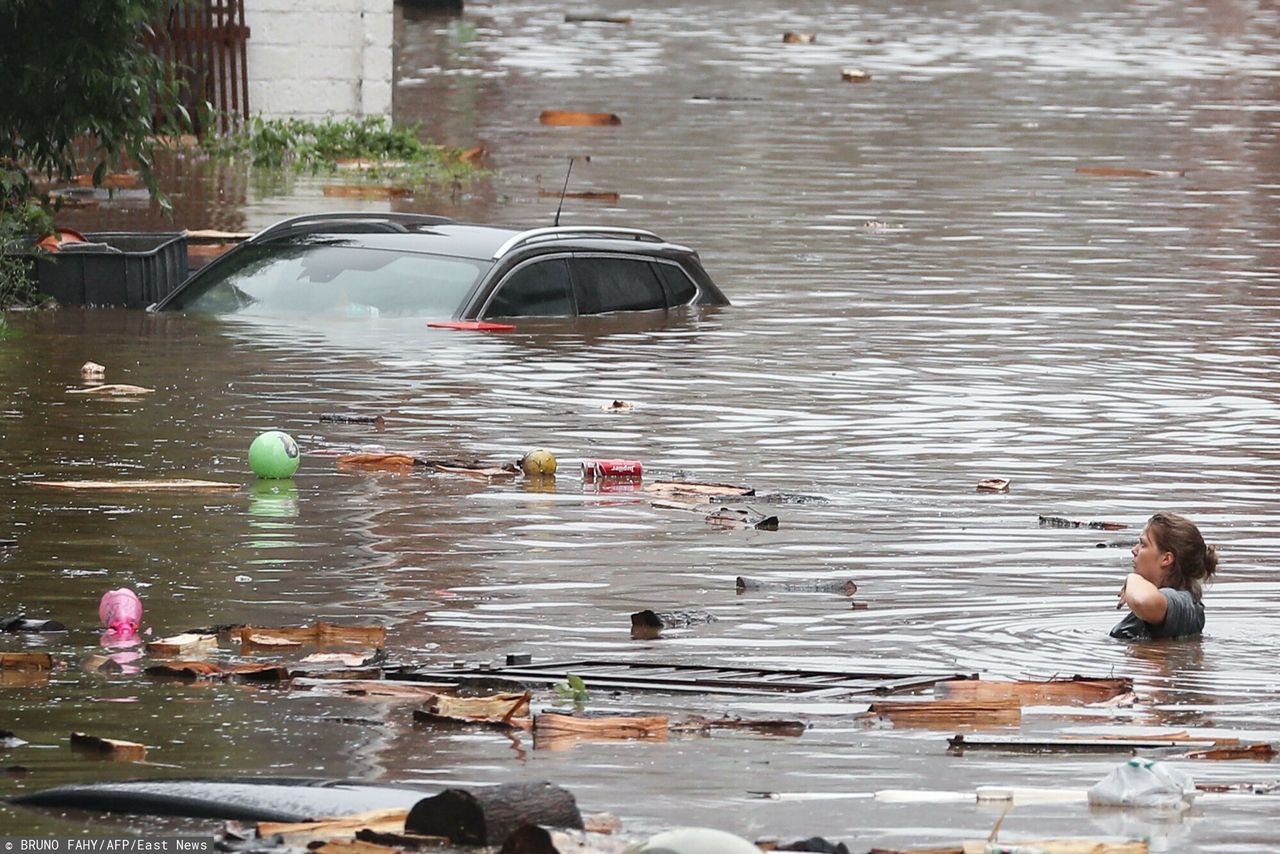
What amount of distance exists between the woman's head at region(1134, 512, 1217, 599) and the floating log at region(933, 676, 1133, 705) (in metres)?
1.20

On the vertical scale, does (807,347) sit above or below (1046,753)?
below

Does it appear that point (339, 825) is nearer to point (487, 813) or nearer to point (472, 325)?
point (487, 813)

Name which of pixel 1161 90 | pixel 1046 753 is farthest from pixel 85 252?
pixel 1161 90

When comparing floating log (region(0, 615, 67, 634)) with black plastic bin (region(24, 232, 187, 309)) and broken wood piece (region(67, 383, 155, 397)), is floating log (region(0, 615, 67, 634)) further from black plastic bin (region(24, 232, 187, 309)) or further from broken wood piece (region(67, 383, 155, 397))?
black plastic bin (region(24, 232, 187, 309))

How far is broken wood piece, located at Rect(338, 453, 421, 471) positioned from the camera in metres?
12.7

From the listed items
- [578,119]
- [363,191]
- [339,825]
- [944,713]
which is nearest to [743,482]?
[944,713]

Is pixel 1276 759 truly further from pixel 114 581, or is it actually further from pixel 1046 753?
pixel 114 581

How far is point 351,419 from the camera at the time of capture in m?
14.1

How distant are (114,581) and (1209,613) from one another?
4.06 meters

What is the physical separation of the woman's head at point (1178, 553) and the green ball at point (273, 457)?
13.7 feet

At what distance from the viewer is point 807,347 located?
17469 millimetres

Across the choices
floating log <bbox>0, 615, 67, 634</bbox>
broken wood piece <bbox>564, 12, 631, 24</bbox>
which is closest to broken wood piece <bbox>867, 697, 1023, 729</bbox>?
floating log <bbox>0, 615, 67, 634</bbox>

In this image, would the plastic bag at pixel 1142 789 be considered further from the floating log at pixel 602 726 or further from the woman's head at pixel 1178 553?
the woman's head at pixel 1178 553

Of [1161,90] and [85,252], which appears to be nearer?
[85,252]
